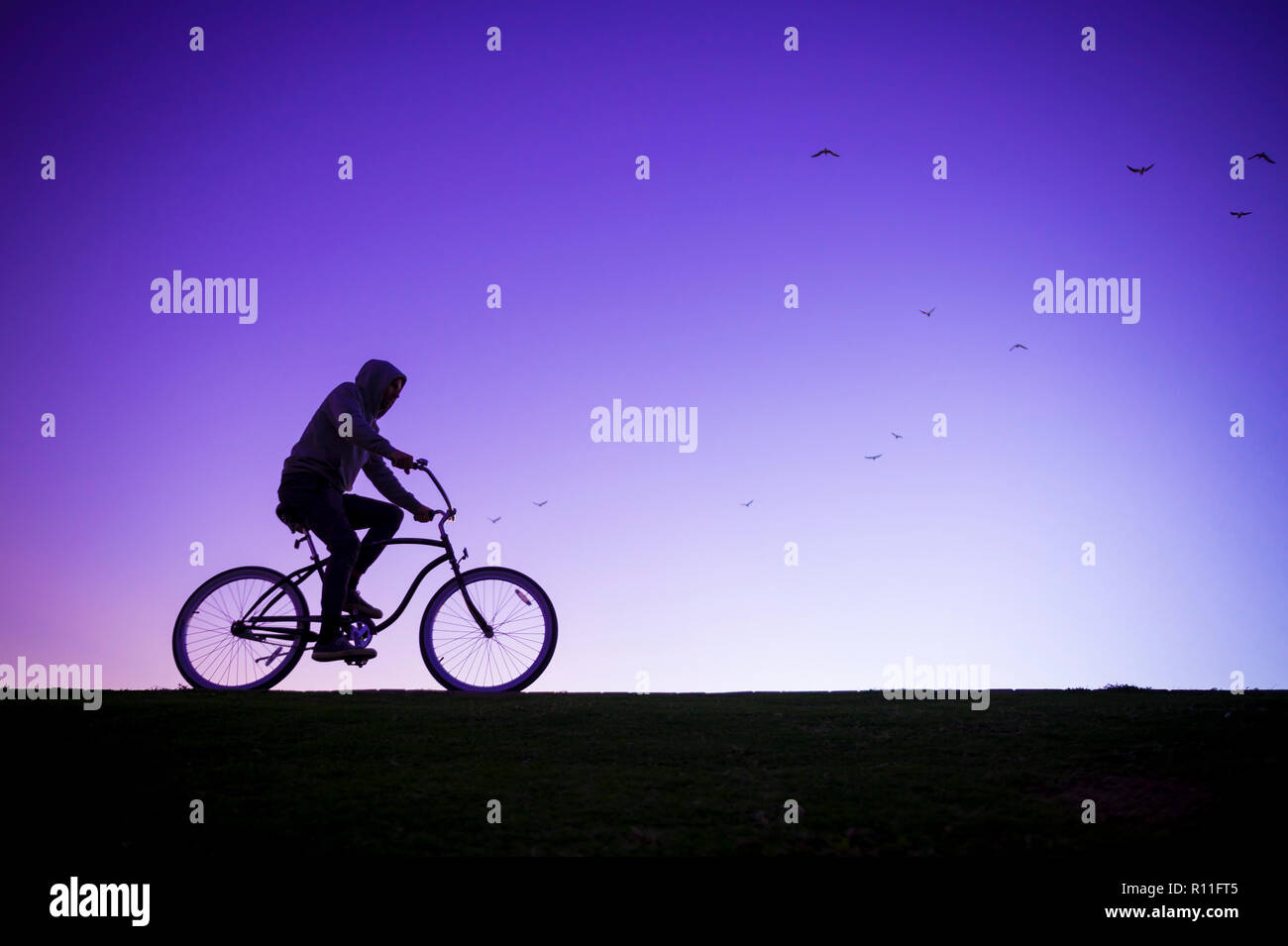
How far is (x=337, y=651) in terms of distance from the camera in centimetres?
796

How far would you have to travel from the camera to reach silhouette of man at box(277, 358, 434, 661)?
787 centimetres

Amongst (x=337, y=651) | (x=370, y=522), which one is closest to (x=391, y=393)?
(x=370, y=522)

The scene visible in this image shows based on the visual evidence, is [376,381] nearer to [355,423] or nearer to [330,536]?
[355,423]

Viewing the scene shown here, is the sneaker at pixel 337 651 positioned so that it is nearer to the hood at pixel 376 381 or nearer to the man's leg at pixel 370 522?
the man's leg at pixel 370 522

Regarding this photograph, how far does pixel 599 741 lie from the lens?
601 centimetres

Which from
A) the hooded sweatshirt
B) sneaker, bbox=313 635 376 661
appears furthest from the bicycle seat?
sneaker, bbox=313 635 376 661

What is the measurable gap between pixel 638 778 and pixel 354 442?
4.15 m

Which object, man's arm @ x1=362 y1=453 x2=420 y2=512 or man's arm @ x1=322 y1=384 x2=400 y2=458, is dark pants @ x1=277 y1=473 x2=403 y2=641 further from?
man's arm @ x1=322 y1=384 x2=400 y2=458

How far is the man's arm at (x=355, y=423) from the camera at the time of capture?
7789 millimetres

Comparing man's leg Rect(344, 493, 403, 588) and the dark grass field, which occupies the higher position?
man's leg Rect(344, 493, 403, 588)

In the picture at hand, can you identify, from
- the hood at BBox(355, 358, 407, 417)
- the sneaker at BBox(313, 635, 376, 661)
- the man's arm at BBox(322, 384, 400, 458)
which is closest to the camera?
the man's arm at BBox(322, 384, 400, 458)
